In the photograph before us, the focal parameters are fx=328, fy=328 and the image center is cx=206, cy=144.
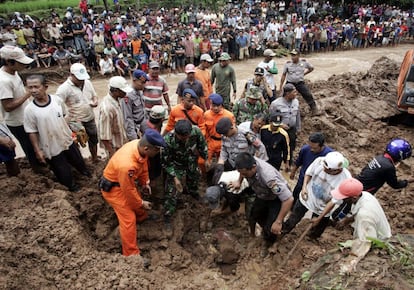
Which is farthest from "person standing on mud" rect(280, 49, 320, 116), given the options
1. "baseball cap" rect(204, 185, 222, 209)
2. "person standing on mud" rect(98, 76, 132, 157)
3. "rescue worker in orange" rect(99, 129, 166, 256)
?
"rescue worker in orange" rect(99, 129, 166, 256)

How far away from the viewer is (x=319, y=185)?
429 centimetres

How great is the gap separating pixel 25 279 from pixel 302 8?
24.4 metres

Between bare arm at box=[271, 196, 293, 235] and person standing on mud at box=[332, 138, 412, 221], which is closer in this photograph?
bare arm at box=[271, 196, 293, 235]

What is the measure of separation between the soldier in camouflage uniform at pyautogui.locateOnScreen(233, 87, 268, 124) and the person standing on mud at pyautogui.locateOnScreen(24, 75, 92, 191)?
2944mm

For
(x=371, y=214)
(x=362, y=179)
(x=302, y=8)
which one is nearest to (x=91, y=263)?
(x=371, y=214)

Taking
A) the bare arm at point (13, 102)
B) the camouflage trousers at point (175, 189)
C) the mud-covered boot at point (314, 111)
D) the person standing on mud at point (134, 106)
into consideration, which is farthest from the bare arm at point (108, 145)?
the mud-covered boot at point (314, 111)

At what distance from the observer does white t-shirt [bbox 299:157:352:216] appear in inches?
163

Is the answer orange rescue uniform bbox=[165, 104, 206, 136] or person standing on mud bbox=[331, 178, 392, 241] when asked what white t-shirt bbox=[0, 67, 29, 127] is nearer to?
orange rescue uniform bbox=[165, 104, 206, 136]

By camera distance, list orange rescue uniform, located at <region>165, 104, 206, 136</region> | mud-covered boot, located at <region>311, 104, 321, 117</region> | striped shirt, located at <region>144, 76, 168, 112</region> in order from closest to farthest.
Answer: orange rescue uniform, located at <region>165, 104, 206, 136</region> → striped shirt, located at <region>144, 76, 168, 112</region> → mud-covered boot, located at <region>311, 104, 321, 117</region>

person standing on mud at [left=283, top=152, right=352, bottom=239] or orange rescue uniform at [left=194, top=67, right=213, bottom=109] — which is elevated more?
orange rescue uniform at [left=194, top=67, right=213, bottom=109]

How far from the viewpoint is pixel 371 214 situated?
11.4ft

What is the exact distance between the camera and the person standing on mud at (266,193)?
3744mm

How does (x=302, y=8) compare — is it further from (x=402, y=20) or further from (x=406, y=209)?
(x=406, y=209)

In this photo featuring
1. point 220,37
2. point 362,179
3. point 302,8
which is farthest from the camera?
point 302,8
